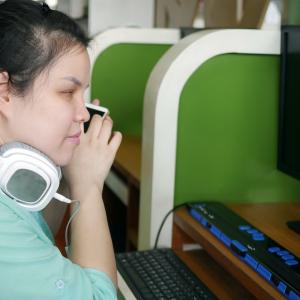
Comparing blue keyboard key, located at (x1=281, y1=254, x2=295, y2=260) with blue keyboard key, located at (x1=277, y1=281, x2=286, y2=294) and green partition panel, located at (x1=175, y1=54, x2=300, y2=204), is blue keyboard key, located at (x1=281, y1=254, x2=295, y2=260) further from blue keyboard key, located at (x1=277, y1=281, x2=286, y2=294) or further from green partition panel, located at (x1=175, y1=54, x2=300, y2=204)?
green partition panel, located at (x1=175, y1=54, x2=300, y2=204)

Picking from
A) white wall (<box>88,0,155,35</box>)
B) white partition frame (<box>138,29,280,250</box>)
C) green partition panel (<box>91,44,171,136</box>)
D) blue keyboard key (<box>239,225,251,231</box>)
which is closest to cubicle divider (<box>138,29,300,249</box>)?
white partition frame (<box>138,29,280,250</box>)

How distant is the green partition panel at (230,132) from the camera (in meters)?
1.13

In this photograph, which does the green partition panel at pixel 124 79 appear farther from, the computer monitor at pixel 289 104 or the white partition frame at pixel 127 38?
the computer monitor at pixel 289 104

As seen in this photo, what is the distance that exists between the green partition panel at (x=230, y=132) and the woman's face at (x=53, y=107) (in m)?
0.39

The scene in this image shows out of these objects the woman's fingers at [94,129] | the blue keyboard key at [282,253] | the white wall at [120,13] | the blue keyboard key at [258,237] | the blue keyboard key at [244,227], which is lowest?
the blue keyboard key at [282,253]

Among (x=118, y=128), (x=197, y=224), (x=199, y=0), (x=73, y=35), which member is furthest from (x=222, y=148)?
(x=199, y=0)

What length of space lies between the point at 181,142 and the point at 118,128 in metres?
0.91

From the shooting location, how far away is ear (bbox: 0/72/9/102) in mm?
726

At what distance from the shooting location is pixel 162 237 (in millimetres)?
1155

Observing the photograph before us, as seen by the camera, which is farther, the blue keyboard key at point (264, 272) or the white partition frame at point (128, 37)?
the white partition frame at point (128, 37)

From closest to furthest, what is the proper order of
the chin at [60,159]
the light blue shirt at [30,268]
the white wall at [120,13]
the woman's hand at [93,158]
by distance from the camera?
the light blue shirt at [30,268] → the chin at [60,159] → the woman's hand at [93,158] → the white wall at [120,13]

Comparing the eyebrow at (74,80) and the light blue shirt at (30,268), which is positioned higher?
the eyebrow at (74,80)

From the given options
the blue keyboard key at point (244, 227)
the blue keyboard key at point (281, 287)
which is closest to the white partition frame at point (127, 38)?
the blue keyboard key at point (244, 227)

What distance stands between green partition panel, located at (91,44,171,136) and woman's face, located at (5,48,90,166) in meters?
1.19
